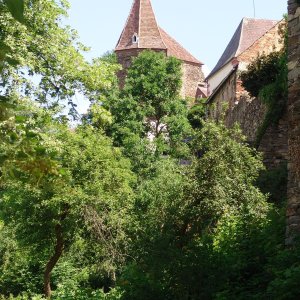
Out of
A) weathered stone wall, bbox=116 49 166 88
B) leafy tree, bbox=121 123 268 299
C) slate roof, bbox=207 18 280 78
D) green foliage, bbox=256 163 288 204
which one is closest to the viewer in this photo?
leafy tree, bbox=121 123 268 299

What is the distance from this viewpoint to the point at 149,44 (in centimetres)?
5919

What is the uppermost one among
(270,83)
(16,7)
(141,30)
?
(141,30)

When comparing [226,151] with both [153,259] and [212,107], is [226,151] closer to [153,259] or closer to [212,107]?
[153,259]

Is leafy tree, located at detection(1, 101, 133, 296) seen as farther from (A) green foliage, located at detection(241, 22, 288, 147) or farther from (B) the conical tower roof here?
(B) the conical tower roof

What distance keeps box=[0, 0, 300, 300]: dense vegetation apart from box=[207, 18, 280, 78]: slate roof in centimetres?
2491

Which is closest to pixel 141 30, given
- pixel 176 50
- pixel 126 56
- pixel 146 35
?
pixel 146 35

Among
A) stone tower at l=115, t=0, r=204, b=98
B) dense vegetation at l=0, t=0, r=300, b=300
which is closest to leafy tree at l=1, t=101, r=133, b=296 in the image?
dense vegetation at l=0, t=0, r=300, b=300

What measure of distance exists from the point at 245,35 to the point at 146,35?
57.1 ft

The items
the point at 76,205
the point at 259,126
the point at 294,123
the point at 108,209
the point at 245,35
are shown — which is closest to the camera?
the point at 294,123

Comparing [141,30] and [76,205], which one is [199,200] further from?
[141,30]

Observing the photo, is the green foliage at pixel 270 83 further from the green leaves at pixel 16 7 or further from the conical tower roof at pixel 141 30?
the conical tower roof at pixel 141 30

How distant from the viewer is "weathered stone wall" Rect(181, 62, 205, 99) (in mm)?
60678

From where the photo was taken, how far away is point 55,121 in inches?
534

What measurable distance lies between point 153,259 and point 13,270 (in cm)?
1500
